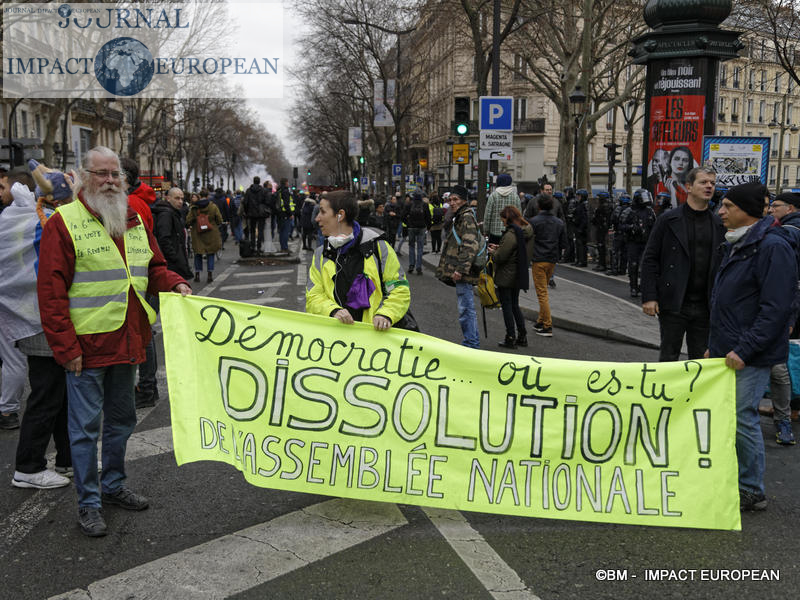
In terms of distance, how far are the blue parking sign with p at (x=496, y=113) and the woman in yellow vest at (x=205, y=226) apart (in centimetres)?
547

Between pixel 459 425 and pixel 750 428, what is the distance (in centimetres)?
167

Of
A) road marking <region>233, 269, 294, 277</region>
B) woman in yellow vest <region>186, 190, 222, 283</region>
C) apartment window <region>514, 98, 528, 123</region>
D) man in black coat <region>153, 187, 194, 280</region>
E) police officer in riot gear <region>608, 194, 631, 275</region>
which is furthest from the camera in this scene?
apartment window <region>514, 98, 528, 123</region>

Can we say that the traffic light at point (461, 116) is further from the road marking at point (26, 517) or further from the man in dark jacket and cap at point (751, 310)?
the road marking at point (26, 517)

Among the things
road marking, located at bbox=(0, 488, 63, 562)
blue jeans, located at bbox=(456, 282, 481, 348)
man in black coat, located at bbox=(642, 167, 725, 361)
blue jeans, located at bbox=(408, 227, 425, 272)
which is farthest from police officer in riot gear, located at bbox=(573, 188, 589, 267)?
road marking, located at bbox=(0, 488, 63, 562)

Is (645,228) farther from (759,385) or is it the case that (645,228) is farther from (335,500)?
(335,500)

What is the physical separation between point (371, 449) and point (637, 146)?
6728 cm

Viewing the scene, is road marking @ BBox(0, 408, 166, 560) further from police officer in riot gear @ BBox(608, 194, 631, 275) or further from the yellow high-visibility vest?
police officer in riot gear @ BBox(608, 194, 631, 275)

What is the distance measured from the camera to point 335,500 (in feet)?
14.7

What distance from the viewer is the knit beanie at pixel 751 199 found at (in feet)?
14.3

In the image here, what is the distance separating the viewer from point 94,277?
3975mm

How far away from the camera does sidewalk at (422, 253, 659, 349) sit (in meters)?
9.91

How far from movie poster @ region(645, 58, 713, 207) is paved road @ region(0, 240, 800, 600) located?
28.1 ft

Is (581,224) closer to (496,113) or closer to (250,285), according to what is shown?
(496,113)

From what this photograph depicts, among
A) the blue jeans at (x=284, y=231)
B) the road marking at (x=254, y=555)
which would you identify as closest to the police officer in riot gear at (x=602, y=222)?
the blue jeans at (x=284, y=231)
